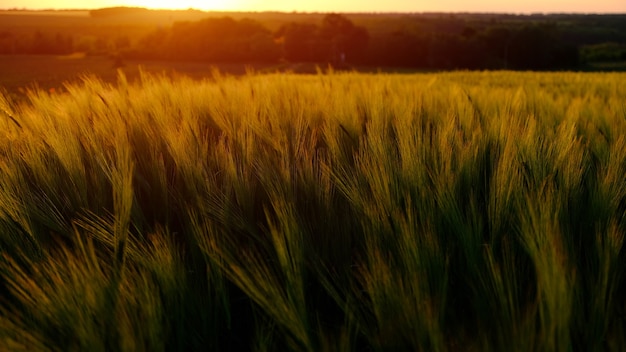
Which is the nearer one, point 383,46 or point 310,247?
point 310,247

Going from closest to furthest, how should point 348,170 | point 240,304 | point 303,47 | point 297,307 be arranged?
point 297,307
point 240,304
point 348,170
point 303,47

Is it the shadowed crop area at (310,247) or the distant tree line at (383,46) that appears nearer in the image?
the shadowed crop area at (310,247)

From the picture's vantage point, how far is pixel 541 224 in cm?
73

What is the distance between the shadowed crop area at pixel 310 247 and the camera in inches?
25.7

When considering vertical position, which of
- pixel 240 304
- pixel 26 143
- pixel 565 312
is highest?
pixel 26 143

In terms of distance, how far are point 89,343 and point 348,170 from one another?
76cm

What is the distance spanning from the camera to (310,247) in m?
0.91

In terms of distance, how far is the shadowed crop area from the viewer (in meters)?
0.65

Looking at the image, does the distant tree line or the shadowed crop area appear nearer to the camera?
the shadowed crop area

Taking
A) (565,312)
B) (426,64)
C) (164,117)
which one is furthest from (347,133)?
(426,64)

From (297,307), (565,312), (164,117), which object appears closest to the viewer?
(565,312)

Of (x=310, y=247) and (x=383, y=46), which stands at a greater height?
(x=383, y=46)

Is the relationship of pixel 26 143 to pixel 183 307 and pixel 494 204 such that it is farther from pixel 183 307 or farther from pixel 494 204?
pixel 494 204

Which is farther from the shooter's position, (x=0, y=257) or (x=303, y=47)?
(x=303, y=47)
